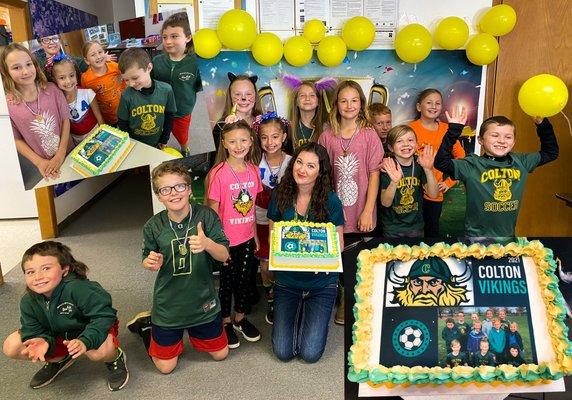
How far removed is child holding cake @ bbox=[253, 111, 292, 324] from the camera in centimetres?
266

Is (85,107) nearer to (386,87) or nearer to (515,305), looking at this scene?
(386,87)

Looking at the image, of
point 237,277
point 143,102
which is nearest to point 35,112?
point 143,102

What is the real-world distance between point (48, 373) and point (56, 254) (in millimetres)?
650

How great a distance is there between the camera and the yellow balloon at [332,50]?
9.77ft

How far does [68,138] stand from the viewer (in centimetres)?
242

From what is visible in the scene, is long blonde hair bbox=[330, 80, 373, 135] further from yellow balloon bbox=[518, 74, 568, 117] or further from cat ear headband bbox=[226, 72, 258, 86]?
yellow balloon bbox=[518, 74, 568, 117]

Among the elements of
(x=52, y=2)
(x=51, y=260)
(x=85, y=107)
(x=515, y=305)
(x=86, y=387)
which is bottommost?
(x=86, y=387)

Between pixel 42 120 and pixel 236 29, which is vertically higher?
pixel 236 29

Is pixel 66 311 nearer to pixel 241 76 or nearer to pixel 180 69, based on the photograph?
pixel 180 69

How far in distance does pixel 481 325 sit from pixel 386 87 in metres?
2.49

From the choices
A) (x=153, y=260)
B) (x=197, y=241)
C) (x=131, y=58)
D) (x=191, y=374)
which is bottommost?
(x=191, y=374)

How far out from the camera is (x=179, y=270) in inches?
89.6

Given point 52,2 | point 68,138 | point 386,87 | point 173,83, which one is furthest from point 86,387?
point 52,2

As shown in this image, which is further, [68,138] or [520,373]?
[68,138]
